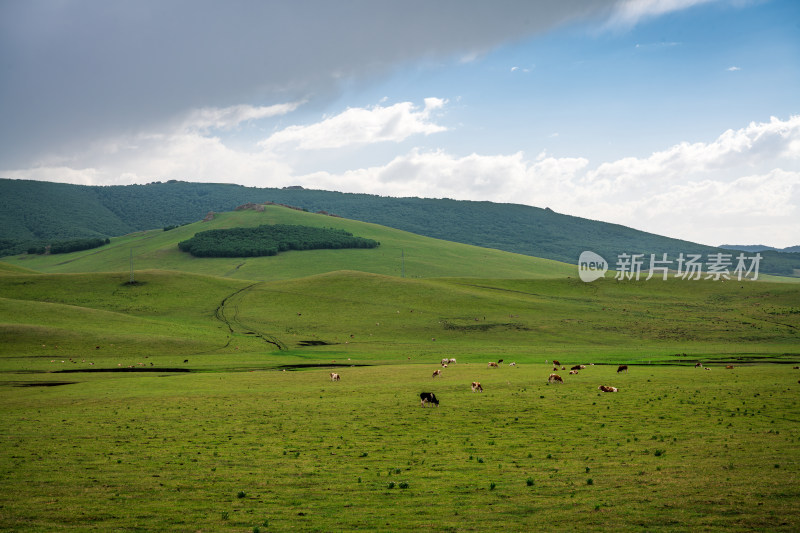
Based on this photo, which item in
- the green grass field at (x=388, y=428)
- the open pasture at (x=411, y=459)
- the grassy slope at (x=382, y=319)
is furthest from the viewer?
the grassy slope at (x=382, y=319)

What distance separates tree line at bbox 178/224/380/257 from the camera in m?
168

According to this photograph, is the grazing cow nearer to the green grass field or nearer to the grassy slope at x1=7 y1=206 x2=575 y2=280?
the green grass field

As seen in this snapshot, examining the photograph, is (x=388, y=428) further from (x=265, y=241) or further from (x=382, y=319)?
(x=265, y=241)

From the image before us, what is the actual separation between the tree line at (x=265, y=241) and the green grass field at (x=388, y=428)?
8918 centimetres

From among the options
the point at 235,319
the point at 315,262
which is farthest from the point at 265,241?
the point at 235,319

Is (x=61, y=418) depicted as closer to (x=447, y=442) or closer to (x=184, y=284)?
(x=447, y=442)

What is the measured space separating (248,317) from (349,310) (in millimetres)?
15370

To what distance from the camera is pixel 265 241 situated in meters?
178

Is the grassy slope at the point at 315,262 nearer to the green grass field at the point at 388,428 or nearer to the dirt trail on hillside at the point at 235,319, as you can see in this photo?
the dirt trail on hillside at the point at 235,319

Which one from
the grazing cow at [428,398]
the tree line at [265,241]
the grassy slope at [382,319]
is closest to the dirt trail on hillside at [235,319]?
the grassy slope at [382,319]

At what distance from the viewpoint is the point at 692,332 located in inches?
2936

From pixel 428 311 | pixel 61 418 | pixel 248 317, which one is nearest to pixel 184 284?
pixel 248 317

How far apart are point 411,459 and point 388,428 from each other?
500cm

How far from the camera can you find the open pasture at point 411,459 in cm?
1423
